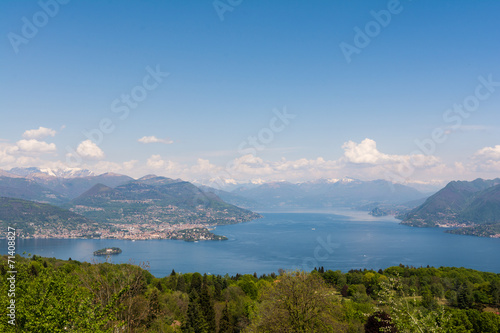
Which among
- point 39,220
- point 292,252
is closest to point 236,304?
point 292,252

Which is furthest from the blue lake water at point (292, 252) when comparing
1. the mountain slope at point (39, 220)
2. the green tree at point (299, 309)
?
the green tree at point (299, 309)

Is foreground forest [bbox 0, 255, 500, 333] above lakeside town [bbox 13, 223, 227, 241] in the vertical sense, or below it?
above

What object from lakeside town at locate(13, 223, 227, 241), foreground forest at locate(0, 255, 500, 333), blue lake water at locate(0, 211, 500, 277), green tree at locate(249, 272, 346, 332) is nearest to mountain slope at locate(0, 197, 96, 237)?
lakeside town at locate(13, 223, 227, 241)

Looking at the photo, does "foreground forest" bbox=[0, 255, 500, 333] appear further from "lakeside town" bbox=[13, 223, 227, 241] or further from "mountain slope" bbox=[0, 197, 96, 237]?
"mountain slope" bbox=[0, 197, 96, 237]

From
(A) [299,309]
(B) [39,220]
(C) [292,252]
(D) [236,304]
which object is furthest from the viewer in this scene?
(B) [39,220]

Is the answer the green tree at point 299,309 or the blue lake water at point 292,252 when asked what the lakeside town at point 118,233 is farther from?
the green tree at point 299,309

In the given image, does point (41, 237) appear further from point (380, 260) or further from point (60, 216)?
point (380, 260)

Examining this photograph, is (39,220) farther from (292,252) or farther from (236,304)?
(236,304)
